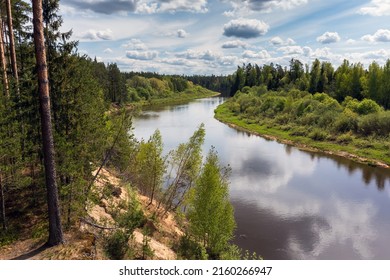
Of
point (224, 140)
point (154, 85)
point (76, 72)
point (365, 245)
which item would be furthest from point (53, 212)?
point (154, 85)

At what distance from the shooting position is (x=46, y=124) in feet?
42.6

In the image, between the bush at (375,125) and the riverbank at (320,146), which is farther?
the bush at (375,125)

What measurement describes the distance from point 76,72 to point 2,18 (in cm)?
1379

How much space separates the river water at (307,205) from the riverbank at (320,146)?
249 centimetres

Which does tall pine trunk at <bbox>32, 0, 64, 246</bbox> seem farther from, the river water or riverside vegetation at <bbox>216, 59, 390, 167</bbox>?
riverside vegetation at <bbox>216, 59, 390, 167</bbox>

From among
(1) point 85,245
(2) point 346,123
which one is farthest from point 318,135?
(1) point 85,245

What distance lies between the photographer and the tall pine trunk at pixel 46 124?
12.5 metres

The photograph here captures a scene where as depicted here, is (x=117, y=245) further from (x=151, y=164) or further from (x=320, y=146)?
(x=320, y=146)

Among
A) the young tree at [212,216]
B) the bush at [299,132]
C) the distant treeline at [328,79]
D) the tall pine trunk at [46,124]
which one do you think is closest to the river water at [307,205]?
the young tree at [212,216]

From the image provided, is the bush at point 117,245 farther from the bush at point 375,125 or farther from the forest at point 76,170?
the bush at point 375,125

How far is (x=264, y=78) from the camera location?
5832 inches

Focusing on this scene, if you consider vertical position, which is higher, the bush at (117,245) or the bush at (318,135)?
the bush at (117,245)

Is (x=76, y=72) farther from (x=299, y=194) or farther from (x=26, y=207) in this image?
(x=299, y=194)

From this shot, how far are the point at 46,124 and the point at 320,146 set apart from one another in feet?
171
